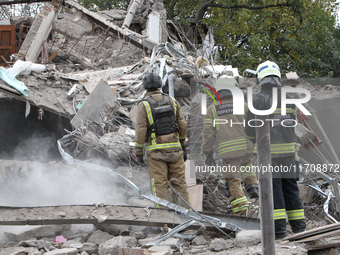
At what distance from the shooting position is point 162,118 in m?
4.41

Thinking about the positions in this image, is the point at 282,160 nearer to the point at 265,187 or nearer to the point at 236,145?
the point at 236,145

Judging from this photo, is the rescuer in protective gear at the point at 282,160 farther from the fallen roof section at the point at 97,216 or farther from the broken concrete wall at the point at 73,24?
the broken concrete wall at the point at 73,24

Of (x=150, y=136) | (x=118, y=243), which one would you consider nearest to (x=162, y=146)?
(x=150, y=136)

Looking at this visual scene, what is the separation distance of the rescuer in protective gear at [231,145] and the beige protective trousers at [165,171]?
0.40 meters

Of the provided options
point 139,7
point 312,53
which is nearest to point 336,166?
point 139,7

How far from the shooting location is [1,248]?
11.7 feet

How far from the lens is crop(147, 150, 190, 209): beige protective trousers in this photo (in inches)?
170

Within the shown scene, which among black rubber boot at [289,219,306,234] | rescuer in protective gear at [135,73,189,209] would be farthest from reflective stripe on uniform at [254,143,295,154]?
rescuer in protective gear at [135,73,189,209]

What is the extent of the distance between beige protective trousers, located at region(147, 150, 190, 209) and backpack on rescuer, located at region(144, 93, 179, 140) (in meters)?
0.24

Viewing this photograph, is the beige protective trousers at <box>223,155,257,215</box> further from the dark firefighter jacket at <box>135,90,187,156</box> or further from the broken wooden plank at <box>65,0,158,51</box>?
the broken wooden plank at <box>65,0,158,51</box>

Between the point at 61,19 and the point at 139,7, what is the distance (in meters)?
3.01

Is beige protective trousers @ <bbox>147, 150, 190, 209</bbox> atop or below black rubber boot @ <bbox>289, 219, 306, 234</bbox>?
atop

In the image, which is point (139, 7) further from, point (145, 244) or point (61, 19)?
point (145, 244)

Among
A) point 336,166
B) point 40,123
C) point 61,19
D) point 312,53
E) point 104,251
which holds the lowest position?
point 104,251
